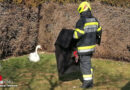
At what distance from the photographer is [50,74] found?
279 inches

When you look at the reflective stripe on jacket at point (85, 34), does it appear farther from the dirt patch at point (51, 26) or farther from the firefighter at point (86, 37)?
the dirt patch at point (51, 26)

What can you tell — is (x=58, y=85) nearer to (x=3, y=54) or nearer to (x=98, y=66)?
(x=98, y=66)

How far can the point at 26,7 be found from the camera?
10000 mm

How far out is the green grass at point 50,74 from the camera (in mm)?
5922

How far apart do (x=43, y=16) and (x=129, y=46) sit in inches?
173

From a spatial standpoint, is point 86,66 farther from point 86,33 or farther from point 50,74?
point 50,74

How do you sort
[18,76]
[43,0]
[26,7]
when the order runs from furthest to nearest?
[43,0], [26,7], [18,76]

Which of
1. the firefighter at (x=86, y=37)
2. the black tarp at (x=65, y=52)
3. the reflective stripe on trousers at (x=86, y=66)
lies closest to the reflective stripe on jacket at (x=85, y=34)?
the firefighter at (x=86, y=37)

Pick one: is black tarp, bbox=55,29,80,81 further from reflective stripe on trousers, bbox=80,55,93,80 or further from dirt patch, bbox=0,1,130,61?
dirt patch, bbox=0,1,130,61

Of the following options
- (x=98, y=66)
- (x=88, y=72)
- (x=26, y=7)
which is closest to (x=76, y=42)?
(x=88, y=72)

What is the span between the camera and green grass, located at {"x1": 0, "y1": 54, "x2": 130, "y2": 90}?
19.4 ft

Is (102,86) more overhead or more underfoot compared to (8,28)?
more underfoot

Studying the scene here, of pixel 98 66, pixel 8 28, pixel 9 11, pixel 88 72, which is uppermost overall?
pixel 9 11

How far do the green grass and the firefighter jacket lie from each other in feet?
3.51
